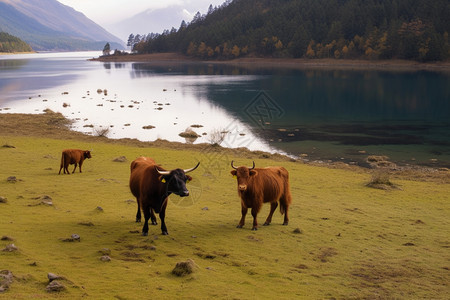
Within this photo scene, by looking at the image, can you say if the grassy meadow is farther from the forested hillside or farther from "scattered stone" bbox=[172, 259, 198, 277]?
the forested hillside

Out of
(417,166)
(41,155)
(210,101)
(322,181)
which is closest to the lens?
(322,181)

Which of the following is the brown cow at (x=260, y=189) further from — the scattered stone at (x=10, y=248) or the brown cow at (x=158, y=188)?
the scattered stone at (x=10, y=248)

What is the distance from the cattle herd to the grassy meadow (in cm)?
54

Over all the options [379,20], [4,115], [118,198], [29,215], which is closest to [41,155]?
[118,198]

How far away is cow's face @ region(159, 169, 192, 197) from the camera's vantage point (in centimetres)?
1075

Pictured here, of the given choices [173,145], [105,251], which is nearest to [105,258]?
[105,251]

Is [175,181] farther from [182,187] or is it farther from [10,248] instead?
[10,248]

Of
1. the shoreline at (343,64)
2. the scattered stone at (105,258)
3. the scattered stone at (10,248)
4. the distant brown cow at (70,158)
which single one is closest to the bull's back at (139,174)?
the scattered stone at (105,258)

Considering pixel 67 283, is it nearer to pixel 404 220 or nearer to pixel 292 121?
pixel 404 220

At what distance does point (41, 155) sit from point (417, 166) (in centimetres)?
2269

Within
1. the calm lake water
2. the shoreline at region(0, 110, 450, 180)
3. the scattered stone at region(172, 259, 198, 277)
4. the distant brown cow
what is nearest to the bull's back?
the scattered stone at region(172, 259, 198, 277)

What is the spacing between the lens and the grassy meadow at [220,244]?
8062 millimetres

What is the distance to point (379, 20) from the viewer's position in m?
155

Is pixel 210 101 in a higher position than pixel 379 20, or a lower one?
lower
